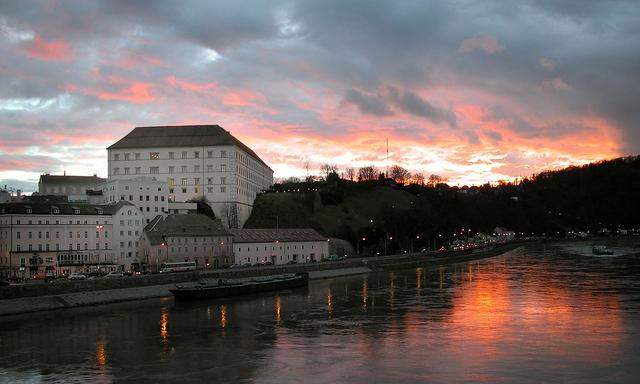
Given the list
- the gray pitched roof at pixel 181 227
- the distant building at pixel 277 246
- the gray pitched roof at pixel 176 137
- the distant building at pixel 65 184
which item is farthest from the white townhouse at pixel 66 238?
the distant building at pixel 65 184

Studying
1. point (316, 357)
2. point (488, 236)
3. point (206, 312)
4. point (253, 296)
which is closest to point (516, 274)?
point (253, 296)

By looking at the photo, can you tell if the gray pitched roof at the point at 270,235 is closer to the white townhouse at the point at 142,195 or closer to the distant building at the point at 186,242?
the distant building at the point at 186,242

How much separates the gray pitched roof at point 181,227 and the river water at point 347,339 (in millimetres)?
24255

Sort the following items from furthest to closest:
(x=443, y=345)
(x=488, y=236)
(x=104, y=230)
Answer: (x=488, y=236)
(x=104, y=230)
(x=443, y=345)

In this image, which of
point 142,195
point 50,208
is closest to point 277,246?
point 142,195

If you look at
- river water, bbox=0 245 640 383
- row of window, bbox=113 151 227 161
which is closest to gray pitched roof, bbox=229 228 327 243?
row of window, bbox=113 151 227 161

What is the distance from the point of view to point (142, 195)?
93.4 metres

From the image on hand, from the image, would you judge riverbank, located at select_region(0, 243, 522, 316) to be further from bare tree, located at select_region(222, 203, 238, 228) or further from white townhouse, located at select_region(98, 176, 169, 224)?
bare tree, located at select_region(222, 203, 238, 228)

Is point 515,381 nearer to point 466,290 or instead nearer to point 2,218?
point 466,290

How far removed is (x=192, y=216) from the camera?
278 ft

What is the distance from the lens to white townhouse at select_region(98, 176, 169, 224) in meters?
91.8

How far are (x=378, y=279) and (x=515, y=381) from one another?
5112 cm

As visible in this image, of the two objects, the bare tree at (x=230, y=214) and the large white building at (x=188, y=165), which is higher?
the large white building at (x=188, y=165)

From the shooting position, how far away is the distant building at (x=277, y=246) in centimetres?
8411
